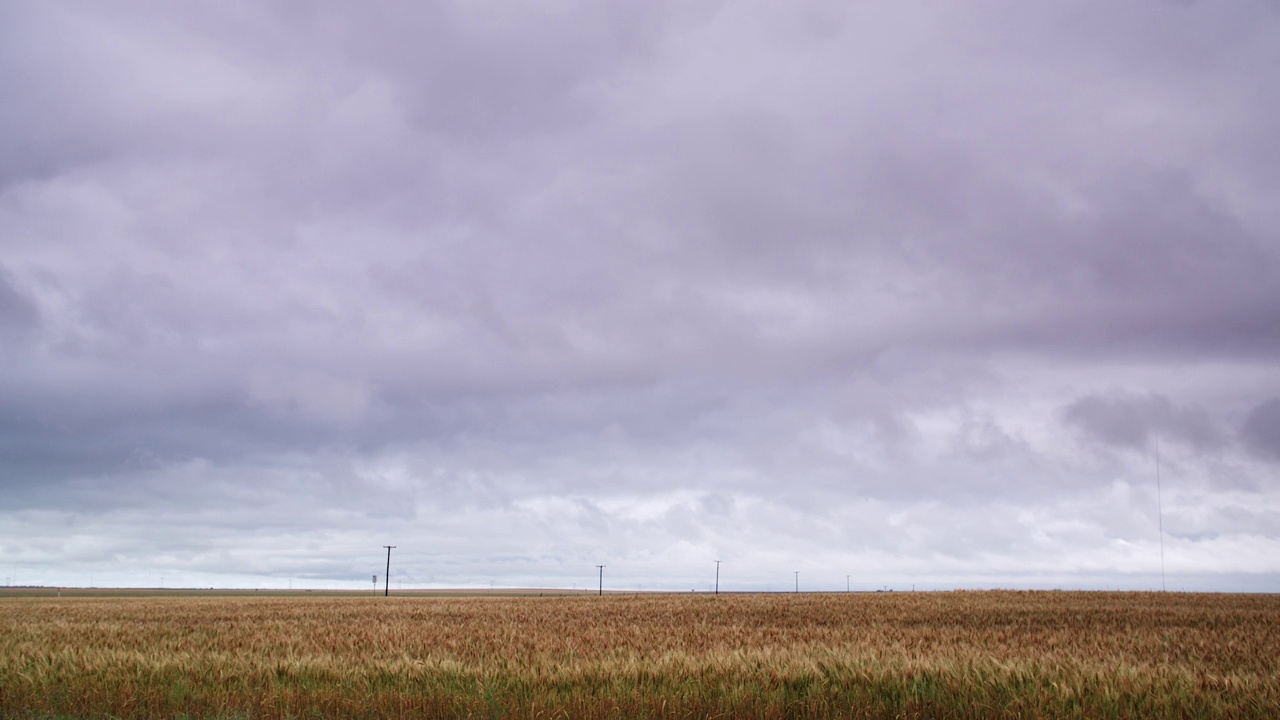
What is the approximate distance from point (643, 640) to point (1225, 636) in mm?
15340

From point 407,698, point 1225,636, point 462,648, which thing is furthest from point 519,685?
point 1225,636

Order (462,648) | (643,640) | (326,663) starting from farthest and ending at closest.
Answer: (643,640), (462,648), (326,663)

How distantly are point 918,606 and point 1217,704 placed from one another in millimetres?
28463

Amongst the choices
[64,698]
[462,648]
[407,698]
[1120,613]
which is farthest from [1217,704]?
[1120,613]

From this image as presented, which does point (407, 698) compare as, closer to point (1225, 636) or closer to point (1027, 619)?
point (1225, 636)

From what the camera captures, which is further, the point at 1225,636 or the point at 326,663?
the point at 1225,636

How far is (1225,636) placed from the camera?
2208cm

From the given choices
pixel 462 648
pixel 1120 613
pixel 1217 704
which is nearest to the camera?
pixel 1217 704

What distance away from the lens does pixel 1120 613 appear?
33.0 meters

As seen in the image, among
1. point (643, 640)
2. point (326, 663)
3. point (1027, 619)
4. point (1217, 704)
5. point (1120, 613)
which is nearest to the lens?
point (1217, 704)

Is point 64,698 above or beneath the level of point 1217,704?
beneath

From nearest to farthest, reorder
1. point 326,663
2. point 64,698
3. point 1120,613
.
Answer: point 64,698 < point 326,663 < point 1120,613

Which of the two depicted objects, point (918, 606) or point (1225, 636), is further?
point (918, 606)

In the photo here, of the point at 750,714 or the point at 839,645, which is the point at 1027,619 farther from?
the point at 750,714
